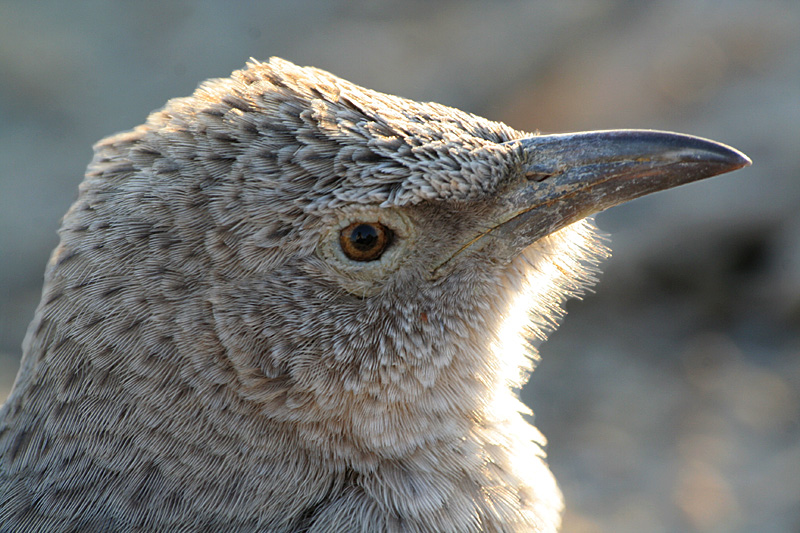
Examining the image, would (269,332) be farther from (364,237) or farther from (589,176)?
(589,176)

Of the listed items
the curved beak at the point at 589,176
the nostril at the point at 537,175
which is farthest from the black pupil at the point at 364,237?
the nostril at the point at 537,175

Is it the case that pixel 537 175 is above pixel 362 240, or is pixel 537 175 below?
above

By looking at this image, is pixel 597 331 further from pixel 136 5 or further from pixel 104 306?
pixel 136 5

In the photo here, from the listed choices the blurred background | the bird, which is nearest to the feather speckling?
the bird

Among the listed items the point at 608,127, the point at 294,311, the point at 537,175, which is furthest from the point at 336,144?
the point at 608,127

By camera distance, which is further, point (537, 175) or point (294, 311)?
point (537, 175)

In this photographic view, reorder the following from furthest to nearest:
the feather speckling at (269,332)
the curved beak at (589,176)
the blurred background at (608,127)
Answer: the blurred background at (608,127) → the curved beak at (589,176) → the feather speckling at (269,332)

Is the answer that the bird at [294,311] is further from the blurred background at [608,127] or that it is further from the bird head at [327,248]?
the blurred background at [608,127]

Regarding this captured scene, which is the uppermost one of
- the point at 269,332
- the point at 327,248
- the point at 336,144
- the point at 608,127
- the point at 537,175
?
the point at 608,127
